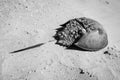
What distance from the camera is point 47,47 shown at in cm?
301

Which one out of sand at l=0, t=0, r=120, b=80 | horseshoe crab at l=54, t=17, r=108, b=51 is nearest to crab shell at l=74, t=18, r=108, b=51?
horseshoe crab at l=54, t=17, r=108, b=51

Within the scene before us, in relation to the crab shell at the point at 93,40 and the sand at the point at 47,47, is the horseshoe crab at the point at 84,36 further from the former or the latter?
the sand at the point at 47,47

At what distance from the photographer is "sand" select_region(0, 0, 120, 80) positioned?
2549mm

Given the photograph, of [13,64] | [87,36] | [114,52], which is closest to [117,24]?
[114,52]

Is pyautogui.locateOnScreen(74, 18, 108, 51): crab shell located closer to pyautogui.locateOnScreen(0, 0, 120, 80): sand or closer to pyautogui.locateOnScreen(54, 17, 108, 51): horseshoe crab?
pyautogui.locateOnScreen(54, 17, 108, 51): horseshoe crab

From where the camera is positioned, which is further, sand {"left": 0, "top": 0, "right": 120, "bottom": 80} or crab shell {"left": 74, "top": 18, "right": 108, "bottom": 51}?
crab shell {"left": 74, "top": 18, "right": 108, "bottom": 51}

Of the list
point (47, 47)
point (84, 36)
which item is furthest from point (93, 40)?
point (47, 47)

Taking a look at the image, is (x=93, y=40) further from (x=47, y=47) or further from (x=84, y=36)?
(x=47, y=47)

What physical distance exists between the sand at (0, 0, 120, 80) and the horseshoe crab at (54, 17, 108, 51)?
0.17m

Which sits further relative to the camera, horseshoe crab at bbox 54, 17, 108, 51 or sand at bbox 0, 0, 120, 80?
horseshoe crab at bbox 54, 17, 108, 51

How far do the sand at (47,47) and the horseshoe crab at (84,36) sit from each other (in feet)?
0.54

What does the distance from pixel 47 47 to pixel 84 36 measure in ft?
2.91

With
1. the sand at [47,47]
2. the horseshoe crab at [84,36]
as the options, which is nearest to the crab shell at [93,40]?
the horseshoe crab at [84,36]

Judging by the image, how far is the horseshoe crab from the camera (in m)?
2.86
